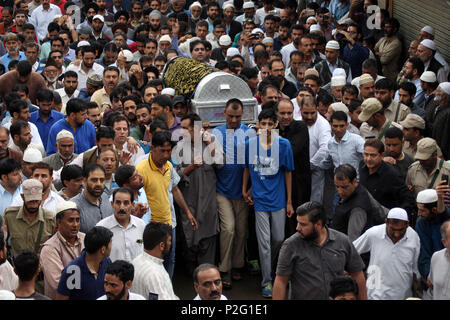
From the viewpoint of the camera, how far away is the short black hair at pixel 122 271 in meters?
5.59

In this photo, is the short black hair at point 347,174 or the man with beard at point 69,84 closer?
the short black hair at point 347,174

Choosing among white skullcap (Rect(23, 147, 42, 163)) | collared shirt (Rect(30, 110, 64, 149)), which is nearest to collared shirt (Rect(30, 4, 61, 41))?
collared shirt (Rect(30, 110, 64, 149))

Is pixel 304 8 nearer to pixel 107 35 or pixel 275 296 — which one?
pixel 107 35

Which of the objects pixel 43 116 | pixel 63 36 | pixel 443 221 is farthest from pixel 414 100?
pixel 63 36

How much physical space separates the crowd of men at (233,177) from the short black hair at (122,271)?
14 millimetres

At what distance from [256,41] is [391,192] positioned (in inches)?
255

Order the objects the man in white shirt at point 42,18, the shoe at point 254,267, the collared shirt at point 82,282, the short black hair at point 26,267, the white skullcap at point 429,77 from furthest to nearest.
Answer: the man in white shirt at point 42,18
the white skullcap at point 429,77
the shoe at point 254,267
the collared shirt at point 82,282
the short black hair at point 26,267

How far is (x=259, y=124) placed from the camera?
8.54 meters

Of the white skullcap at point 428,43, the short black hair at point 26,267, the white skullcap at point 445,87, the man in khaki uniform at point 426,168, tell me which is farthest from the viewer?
the white skullcap at point 428,43

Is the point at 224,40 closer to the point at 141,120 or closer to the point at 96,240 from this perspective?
the point at 141,120

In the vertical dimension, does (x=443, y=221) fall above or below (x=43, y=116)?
below

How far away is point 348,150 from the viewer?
8656mm

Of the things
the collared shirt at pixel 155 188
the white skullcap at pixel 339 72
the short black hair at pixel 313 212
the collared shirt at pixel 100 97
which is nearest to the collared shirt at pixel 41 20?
the collared shirt at pixel 100 97

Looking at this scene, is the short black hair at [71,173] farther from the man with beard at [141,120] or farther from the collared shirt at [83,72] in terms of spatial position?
the collared shirt at [83,72]
